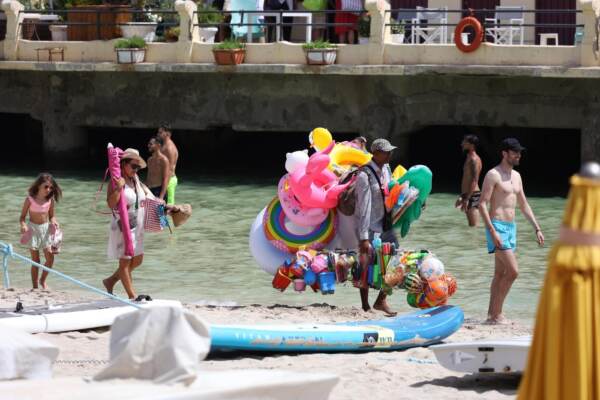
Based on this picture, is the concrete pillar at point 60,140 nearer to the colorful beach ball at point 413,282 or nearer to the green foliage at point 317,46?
the green foliage at point 317,46

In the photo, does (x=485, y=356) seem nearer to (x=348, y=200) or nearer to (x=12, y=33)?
(x=348, y=200)

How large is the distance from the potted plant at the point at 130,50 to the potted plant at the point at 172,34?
615mm

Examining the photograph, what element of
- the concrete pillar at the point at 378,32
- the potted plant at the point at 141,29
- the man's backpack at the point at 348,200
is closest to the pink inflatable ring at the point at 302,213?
the man's backpack at the point at 348,200

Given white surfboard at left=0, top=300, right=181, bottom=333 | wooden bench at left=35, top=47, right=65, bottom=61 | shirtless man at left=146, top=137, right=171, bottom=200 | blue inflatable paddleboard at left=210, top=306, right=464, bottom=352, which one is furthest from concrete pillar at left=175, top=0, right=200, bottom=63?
blue inflatable paddleboard at left=210, top=306, right=464, bottom=352

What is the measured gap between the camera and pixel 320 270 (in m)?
11.4

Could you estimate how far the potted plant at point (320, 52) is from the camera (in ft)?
74.6

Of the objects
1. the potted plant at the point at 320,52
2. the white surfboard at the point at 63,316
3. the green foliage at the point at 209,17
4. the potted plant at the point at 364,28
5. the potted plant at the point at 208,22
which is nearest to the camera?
the white surfboard at the point at 63,316

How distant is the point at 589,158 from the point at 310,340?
43.6ft

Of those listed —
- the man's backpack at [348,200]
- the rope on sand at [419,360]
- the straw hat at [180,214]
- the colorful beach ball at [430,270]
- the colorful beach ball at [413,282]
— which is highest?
the man's backpack at [348,200]

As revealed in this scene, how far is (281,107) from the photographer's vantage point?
2456 cm

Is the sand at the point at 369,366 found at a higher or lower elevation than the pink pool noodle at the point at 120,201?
lower

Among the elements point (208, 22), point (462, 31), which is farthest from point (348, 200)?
point (208, 22)

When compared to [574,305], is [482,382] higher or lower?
lower

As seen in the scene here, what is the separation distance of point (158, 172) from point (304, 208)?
313 cm
